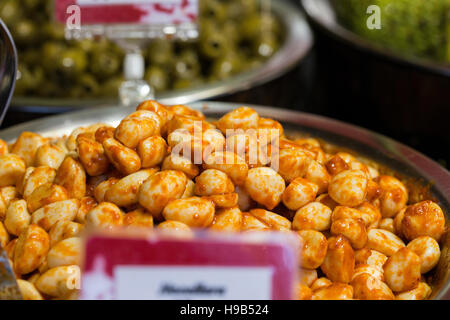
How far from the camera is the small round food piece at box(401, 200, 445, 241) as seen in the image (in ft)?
3.07

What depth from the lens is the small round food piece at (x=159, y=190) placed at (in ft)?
2.74

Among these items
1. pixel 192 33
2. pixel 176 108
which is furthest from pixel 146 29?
pixel 176 108

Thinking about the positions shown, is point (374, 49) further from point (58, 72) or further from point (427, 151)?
point (58, 72)

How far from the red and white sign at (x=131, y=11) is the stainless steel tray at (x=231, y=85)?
0.24 m

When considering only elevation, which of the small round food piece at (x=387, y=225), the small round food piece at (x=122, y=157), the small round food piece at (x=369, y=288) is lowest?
the small round food piece at (x=387, y=225)

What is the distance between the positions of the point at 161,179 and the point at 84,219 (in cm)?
14

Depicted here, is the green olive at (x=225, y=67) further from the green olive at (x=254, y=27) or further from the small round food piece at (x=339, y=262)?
the small round food piece at (x=339, y=262)

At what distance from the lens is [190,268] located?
24.4 inches

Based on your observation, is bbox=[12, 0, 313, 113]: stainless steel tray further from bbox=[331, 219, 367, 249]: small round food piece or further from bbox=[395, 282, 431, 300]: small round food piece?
bbox=[395, 282, 431, 300]: small round food piece

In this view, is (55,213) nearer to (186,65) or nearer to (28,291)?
(28,291)

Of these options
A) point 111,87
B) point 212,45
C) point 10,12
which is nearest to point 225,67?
point 212,45

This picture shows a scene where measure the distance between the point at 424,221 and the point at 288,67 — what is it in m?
0.98

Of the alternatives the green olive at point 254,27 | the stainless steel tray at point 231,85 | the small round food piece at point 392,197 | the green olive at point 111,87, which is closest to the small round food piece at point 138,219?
the small round food piece at point 392,197
